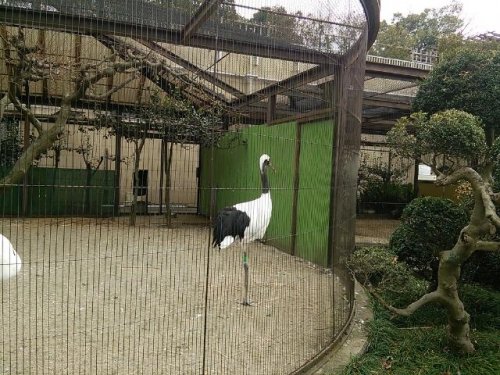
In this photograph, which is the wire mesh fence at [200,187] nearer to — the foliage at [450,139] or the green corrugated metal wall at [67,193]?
the green corrugated metal wall at [67,193]

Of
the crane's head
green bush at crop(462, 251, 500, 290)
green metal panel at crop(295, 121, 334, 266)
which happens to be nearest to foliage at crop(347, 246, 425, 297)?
green metal panel at crop(295, 121, 334, 266)

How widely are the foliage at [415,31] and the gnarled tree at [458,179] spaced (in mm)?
15650

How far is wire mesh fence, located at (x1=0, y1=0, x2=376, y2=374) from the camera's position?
3820 millimetres

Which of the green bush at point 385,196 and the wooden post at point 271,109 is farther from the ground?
the wooden post at point 271,109

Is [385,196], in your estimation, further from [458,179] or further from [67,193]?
[67,193]

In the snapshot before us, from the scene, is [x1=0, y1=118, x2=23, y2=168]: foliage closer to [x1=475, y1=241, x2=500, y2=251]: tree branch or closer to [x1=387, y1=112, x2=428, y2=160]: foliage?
[x1=475, y1=241, x2=500, y2=251]: tree branch

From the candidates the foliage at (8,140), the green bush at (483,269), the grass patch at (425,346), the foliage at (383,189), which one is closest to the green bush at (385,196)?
the foliage at (383,189)

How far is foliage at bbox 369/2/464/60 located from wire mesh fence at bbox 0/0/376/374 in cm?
1580

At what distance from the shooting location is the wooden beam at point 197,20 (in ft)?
16.8

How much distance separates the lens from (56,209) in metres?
5.20

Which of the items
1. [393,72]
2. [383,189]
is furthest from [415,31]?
[393,72]

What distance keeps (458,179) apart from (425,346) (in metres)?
1.63

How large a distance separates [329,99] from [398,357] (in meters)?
2.71

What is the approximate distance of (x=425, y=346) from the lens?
4535 mm
